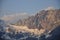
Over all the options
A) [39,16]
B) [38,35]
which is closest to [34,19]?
[39,16]

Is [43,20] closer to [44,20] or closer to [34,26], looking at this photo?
[44,20]

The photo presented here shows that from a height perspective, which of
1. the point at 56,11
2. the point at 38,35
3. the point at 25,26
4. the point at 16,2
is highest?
the point at 16,2

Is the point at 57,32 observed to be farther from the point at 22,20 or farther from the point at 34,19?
the point at 22,20

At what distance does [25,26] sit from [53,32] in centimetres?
72

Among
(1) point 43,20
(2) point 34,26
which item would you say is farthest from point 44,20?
(2) point 34,26

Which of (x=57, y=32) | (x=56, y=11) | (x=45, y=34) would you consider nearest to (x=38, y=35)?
(x=45, y=34)

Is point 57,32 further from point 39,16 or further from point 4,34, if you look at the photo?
point 4,34

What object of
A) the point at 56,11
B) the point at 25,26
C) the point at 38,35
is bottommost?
the point at 38,35

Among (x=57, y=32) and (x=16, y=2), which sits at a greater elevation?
(x=16, y=2)

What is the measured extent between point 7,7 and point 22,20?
1.72 ft

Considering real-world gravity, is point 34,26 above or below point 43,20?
below

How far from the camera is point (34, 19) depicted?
4148mm

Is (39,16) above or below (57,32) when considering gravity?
above

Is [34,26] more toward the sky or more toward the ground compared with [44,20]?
more toward the ground
